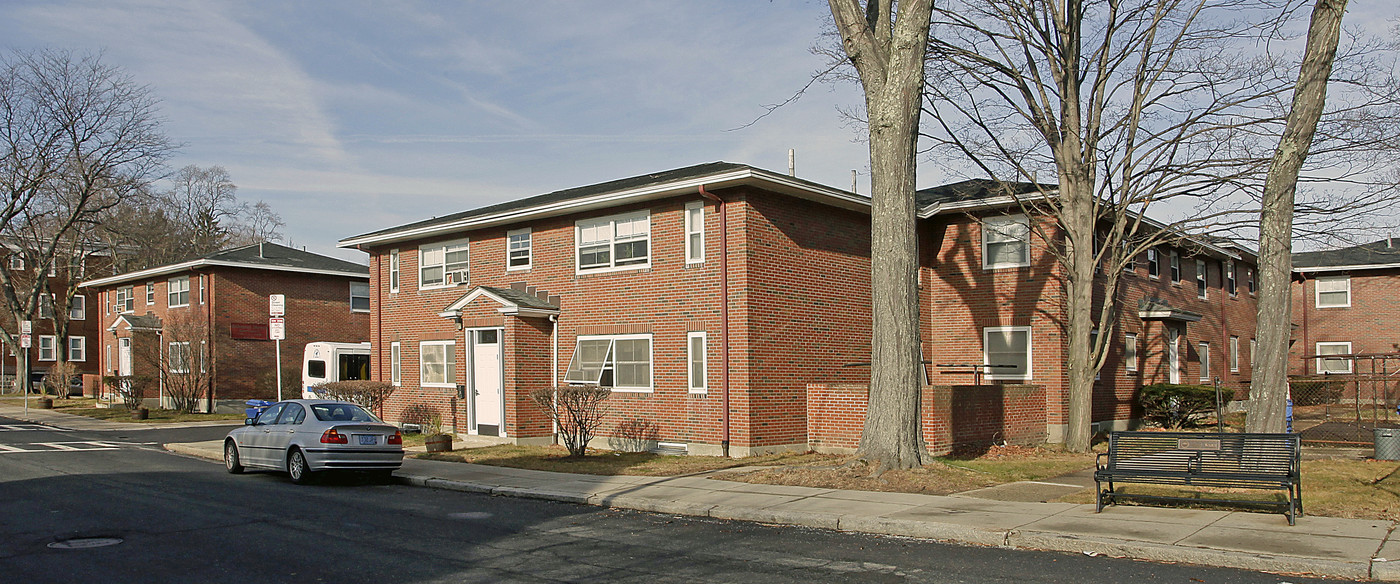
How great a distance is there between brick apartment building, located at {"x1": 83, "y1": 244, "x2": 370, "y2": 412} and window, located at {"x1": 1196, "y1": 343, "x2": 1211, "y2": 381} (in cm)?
3055

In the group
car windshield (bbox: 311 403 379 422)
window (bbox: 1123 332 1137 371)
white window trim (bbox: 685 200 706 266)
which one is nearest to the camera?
car windshield (bbox: 311 403 379 422)

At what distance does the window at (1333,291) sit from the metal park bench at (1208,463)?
3344 cm

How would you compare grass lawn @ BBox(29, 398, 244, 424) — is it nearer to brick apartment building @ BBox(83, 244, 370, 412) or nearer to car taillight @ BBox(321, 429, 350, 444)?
brick apartment building @ BBox(83, 244, 370, 412)

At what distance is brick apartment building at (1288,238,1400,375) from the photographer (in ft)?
121

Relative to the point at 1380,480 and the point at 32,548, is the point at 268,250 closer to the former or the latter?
the point at 32,548

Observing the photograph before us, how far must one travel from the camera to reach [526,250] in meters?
22.8

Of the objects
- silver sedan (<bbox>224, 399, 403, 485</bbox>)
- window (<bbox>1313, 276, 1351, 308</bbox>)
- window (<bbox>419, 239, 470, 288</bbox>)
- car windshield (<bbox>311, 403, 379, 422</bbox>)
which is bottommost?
silver sedan (<bbox>224, 399, 403, 485</bbox>)

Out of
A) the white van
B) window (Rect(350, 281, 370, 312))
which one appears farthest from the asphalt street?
window (Rect(350, 281, 370, 312))

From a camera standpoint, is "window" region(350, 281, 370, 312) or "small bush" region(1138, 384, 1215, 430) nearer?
"small bush" region(1138, 384, 1215, 430)

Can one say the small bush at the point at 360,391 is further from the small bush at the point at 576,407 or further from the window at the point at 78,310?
the window at the point at 78,310

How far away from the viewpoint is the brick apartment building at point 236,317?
117 feet

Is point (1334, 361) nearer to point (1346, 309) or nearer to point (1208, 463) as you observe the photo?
point (1346, 309)

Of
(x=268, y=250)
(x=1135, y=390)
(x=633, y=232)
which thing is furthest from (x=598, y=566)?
(x=268, y=250)

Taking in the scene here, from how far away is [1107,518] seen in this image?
10.3 m
